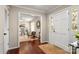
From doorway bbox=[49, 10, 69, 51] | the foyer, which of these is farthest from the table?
doorway bbox=[49, 10, 69, 51]

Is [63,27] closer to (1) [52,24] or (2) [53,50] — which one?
(1) [52,24]

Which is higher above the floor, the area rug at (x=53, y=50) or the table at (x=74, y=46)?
the table at (x=74, y=46)

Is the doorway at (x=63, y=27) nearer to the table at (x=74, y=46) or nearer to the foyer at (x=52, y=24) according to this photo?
the foyer at (x=52, y=24)

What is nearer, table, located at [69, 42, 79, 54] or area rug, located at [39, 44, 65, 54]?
table, located at [69, 42, 79, 54]

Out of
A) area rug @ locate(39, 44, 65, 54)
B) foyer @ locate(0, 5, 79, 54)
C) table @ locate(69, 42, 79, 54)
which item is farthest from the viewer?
area rug @ locate(39, 44, 65, 54)

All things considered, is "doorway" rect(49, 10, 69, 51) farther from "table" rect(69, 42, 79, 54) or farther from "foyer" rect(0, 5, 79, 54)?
"table" rect(69, 42, 79, 54)

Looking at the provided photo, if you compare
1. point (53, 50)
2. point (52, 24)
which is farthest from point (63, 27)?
point (53, 50)

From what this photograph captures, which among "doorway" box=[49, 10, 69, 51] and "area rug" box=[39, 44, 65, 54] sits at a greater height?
"doorway" box=[49, 10, 69, 51]

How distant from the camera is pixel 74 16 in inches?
58.2

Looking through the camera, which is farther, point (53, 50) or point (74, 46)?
point (53, 50)

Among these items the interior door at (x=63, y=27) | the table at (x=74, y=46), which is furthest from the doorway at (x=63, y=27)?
the table at (x=74, y=46)
